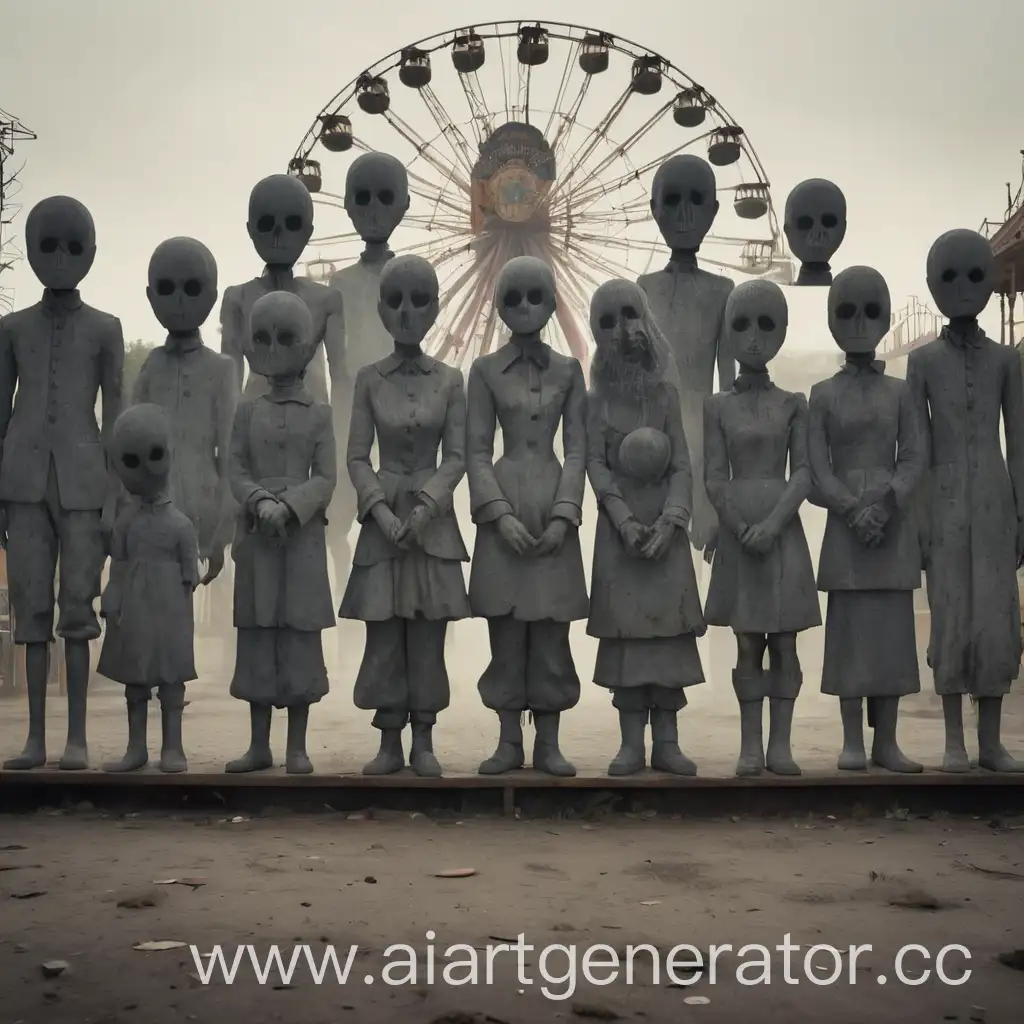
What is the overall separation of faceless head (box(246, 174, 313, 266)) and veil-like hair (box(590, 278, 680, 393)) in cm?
145

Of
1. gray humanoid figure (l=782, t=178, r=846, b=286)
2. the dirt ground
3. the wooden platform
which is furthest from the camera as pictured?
gray humanoid figure (l=782, t=178, r=846, b=286)

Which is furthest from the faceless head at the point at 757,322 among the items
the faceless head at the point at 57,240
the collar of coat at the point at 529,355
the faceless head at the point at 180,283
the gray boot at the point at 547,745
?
the faceless head at the point at 57,240

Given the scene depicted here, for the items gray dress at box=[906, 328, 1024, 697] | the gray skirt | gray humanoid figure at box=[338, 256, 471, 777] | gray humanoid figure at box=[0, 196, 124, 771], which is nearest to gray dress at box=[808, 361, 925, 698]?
the gray skirt

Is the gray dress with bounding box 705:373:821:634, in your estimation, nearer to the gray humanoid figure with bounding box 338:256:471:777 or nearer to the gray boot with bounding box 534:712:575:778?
A: the gray boot with bounding box 534:712:575:778

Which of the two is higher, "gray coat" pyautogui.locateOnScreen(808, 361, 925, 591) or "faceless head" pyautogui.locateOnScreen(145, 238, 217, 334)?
"faceless head" pyautogui.locateOnScreen(145, 238, 217, 334)

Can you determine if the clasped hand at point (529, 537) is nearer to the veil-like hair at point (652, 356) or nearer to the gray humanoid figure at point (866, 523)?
the veil-like hair at point (652, 356)

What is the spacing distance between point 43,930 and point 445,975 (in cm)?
118

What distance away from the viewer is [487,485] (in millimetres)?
5531

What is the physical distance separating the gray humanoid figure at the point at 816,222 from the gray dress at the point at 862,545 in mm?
748

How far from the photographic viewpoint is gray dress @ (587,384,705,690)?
5.50 m

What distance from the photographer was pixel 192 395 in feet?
19.4

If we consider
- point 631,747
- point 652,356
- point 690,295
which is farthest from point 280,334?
point 631,747

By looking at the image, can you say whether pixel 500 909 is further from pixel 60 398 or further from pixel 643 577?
pixel 60 398

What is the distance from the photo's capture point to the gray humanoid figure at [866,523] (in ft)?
18.4
